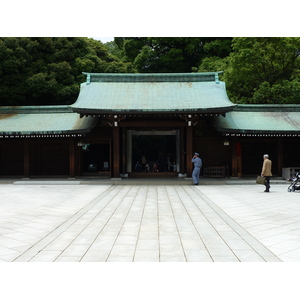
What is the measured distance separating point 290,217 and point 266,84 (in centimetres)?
1700

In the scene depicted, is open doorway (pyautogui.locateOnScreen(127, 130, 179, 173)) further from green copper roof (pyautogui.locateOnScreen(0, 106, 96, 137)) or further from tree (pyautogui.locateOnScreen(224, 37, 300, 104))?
tree (pyautogui.locateOnScreen(224, 37, 300, 104))

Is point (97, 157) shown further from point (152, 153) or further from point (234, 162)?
point (234, 162)

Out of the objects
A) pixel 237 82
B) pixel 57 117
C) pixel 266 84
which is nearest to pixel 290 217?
pixel 57 117

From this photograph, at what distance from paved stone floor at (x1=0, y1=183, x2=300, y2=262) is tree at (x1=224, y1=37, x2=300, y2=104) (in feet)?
42.0

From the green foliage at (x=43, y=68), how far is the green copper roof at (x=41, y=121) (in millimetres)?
6461

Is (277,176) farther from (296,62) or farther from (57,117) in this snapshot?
(57,117)

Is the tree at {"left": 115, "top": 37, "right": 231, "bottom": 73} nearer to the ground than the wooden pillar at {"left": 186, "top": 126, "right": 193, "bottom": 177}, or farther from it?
farther from it

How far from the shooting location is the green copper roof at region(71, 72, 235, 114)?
16.0 meters

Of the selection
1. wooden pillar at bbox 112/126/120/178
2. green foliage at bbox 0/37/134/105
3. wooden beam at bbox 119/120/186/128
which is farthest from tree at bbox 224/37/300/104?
green foliage at bbox 0/37/134/105

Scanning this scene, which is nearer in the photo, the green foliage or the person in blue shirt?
the person in blue shirt

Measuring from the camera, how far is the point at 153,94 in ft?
59.4

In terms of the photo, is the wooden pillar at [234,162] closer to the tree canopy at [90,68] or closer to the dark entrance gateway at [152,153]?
the dark entrance gateway at [152,153]

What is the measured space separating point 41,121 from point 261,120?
13.5 metres

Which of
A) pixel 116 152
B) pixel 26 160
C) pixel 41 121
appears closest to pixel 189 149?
pixel 116 152
